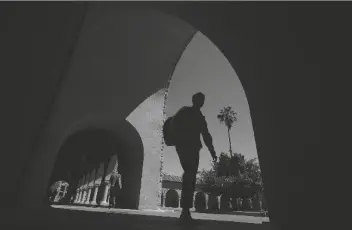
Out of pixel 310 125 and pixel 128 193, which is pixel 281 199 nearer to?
pixel 310 125

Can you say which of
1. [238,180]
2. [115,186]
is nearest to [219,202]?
[238,180]

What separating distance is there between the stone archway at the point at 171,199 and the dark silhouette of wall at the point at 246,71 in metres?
38.1

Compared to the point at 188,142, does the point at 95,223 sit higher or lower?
lower

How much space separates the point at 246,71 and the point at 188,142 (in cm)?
148

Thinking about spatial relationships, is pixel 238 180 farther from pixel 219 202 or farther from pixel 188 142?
pixel 188 142

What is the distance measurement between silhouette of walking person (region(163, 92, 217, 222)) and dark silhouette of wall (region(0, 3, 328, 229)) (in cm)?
101

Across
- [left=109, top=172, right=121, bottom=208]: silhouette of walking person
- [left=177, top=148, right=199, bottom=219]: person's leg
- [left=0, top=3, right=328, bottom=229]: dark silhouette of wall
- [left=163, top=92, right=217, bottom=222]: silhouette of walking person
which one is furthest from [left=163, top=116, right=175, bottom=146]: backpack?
[left=109, top=172, right=121, bottom=208]: silhouette of walking person

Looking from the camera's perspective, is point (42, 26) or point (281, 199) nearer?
point (281, 199)

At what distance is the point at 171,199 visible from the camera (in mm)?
45219

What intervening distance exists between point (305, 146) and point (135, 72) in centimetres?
913

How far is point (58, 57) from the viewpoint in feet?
21.1

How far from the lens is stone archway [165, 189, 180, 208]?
1699 inches

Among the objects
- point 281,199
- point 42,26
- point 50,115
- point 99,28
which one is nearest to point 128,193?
point 50,115

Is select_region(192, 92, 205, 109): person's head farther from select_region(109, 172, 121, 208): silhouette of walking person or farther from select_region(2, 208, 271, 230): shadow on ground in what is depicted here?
select_region(109, 172, 121, 208): silhouette of walking person
